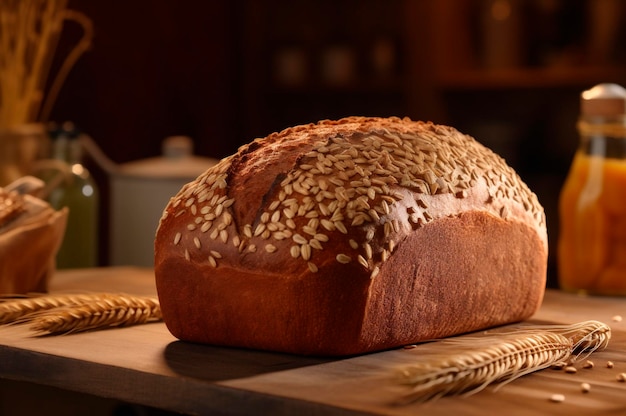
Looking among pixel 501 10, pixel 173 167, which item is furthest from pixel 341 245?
pixel 501 10

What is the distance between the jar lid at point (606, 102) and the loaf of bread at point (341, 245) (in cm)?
39

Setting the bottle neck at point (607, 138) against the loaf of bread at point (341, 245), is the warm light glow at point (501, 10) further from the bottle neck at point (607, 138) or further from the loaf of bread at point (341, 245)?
the loaf of bread at point (341, 245)

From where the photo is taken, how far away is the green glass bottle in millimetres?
1928

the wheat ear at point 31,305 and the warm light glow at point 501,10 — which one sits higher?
the warm light glow at point 501,10

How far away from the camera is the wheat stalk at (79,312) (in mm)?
1240

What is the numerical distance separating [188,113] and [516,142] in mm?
1253

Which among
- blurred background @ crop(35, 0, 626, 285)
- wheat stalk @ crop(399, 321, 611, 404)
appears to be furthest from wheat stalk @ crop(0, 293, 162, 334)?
blurred background @ crop(35, 0, 626, 285)

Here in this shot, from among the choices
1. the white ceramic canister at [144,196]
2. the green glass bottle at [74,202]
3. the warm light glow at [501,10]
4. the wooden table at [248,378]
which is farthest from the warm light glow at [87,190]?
the warm light glow at [501,10]

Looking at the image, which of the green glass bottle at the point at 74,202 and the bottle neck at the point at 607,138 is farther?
the green glass bottle at the point at 74,202

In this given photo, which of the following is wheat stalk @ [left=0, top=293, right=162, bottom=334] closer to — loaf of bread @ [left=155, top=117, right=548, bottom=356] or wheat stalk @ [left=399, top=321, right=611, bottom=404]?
loaf of bread @ [left=155, top=117, right=548, bottom=356]

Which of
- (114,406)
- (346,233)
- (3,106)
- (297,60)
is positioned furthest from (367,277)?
(297,60)

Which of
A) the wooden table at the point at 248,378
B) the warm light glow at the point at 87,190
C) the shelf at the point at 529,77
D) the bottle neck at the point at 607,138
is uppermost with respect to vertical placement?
the shelf at the point at 529,77

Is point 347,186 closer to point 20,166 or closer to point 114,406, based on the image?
point 114,406

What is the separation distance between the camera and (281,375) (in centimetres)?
101
